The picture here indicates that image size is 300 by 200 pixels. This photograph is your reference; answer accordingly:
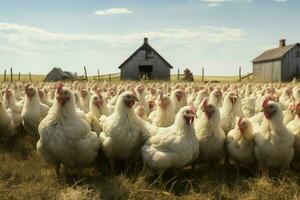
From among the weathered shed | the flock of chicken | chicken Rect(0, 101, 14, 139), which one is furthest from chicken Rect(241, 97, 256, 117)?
the weathered shed

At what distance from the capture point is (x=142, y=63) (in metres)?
42.4

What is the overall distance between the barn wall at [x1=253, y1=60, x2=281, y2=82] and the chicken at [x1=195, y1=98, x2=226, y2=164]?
112ft

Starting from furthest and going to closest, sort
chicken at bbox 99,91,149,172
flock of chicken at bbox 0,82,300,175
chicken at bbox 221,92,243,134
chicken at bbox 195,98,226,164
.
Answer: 1. chicken at bbox 221,92,243,134
2. chicken at bbox 195,98,226,164
3. chicken at bbox 99,91,149,172
4. flock of chicken at bbox 0,82,300,175

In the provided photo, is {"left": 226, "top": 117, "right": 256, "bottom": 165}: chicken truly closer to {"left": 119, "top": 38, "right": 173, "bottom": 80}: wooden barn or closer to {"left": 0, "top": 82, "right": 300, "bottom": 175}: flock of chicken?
{"left": 0, "top": 82, "right": 300, "bottom": 175}: flock of chicken

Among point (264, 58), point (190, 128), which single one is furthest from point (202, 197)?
point (264, 58)

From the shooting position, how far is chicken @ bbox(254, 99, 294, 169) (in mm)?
6844

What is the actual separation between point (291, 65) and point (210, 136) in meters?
35.1

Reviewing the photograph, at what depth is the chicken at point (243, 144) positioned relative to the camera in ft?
23.7

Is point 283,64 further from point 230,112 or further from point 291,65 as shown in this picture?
point 230,112

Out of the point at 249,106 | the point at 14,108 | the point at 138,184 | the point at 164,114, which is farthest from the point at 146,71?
the point at 138,184

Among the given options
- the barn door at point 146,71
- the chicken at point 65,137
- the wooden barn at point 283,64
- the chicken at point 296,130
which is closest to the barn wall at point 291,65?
the wooden barn at point 283,64

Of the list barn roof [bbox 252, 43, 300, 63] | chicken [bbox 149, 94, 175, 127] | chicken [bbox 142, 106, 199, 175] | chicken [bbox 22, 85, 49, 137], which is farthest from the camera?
barn roof [bbox 252, 43, 300, 63]

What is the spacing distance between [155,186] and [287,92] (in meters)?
7.81

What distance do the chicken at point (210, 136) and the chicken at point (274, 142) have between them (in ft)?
2.48
